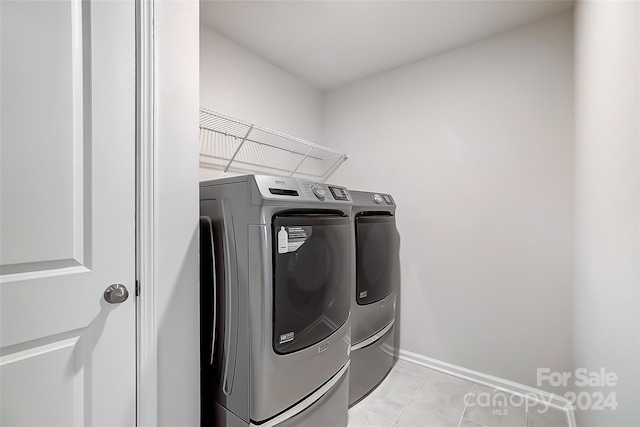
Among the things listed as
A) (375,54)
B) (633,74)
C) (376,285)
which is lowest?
(376,285)

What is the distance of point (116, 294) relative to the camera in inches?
38.1

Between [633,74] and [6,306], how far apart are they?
1.90m

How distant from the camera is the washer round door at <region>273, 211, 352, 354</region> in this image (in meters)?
1.16

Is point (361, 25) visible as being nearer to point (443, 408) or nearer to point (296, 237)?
point (296, 237)

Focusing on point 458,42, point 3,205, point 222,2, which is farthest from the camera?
point 458,42

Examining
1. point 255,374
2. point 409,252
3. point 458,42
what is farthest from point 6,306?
point 458,42

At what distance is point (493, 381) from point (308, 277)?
1797 millimetres

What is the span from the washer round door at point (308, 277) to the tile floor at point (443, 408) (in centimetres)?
80

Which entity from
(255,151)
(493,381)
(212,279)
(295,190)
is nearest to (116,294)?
(212,279)

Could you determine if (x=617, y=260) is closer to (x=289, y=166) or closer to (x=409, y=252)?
(x=409, y=252)

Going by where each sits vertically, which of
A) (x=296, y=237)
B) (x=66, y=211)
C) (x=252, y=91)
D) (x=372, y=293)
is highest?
(x=252, y=91)

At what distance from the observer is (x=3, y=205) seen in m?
0.79

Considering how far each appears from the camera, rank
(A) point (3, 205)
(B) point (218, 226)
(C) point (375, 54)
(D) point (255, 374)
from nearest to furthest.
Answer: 1. (A) point (3, 205)
2. (D) point (255, 374)
3. (B) point (218, 226)
4. (C) point (375, 54)

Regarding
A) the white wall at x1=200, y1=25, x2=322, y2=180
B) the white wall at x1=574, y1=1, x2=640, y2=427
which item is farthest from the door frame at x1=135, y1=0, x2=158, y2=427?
the white wall at x1=574, y1=1, x2=640, y2=427
